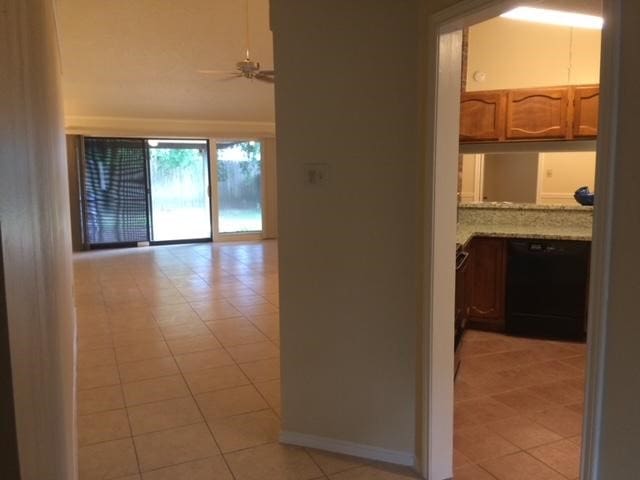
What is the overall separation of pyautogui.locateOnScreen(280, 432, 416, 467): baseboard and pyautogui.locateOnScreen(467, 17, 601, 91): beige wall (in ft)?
13.6

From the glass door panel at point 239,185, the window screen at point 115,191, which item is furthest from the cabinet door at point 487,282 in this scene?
the window screen at point 115,191

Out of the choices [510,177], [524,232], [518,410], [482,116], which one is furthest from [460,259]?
[510,177]

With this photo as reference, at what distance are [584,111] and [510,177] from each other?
2.59 meters

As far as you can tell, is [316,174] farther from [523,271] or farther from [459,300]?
[523,271]

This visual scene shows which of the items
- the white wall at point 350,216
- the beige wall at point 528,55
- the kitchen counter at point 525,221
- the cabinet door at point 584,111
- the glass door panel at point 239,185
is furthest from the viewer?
the glass door panel at point 239,185

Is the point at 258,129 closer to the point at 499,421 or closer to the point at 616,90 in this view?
the point at 499,421

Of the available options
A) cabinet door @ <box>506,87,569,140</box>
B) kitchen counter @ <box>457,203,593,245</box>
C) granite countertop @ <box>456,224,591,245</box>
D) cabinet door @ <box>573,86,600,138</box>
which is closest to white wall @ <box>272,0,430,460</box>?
granite countertop @ <box>456,224,591,245</box>

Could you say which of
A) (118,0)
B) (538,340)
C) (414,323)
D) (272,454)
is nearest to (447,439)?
(414,323)

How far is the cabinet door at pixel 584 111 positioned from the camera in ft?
14.6

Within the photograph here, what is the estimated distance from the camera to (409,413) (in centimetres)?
238

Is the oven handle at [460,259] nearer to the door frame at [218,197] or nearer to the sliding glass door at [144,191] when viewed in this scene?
the door frame at [218,197]

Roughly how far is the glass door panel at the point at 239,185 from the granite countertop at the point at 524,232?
6151mm

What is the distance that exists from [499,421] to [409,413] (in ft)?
2.50

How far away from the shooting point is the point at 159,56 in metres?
6.14
